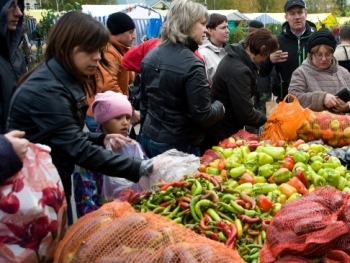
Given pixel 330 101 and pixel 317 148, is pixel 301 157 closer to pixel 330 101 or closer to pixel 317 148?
pixel 317 148

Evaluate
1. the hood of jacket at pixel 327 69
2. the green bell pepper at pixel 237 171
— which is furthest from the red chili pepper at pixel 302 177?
the hood of jacket at pixel 327 69

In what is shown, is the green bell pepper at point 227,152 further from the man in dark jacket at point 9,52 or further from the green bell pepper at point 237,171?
the man in dark jacket at point 9,52

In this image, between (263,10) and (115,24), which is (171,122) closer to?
(115,24)

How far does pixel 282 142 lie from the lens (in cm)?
403

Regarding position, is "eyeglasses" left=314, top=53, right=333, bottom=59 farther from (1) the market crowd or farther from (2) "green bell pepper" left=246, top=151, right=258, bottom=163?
(2) "green bell pepper" left=246, top=151, right=258, bottom=163

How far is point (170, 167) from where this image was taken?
3.07 meters

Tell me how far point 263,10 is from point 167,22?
196 ft

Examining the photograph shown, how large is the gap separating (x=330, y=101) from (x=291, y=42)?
149 cm

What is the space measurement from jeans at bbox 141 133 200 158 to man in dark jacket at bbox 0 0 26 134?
1.16 m

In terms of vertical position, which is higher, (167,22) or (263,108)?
(167,22)

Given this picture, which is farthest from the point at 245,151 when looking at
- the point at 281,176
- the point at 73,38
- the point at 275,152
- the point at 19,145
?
the point at 19,145

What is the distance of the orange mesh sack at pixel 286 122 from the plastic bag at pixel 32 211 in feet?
7.89

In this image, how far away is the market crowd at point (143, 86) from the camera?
2.78 metres

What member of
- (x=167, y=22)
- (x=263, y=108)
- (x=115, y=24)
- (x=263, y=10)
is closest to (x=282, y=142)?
(x=167, y=22)
